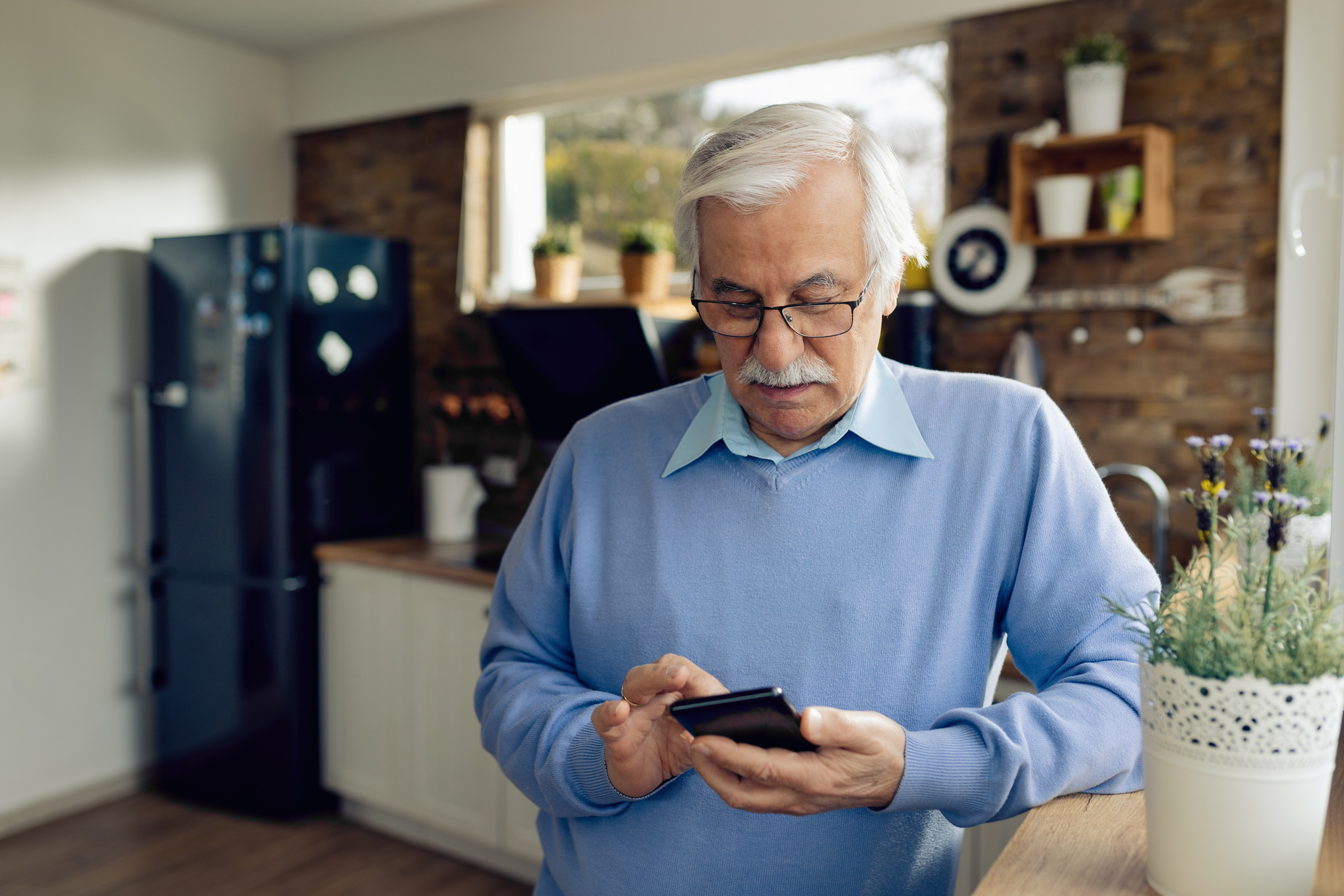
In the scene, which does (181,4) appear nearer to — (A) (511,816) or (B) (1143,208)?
(A) (511,816)

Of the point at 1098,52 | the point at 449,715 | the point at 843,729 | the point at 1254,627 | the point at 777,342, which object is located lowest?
the point at 449,715

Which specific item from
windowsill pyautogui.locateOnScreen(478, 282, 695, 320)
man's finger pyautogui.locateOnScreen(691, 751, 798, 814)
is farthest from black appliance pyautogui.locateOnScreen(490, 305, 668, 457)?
man's finger pyautogui.locateOnScreen(691, 751, 798, 814)

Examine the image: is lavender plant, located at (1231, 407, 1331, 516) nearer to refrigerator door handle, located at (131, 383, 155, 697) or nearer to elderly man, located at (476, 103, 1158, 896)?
elderly man, located at (476, 103, 1158, 896)

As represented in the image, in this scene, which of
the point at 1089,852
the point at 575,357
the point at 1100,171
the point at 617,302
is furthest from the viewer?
the point at 617,302

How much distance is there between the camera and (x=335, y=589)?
3.14 m

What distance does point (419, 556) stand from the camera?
9.96 ft

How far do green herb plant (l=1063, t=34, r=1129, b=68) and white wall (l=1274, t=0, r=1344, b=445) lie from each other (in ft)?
1.08

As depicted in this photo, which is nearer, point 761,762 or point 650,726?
point 761,762

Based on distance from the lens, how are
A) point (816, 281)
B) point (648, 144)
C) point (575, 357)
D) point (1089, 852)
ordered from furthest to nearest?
point (648, 144) → point (575, 357) → point (816, 281) → point (1089, 852)

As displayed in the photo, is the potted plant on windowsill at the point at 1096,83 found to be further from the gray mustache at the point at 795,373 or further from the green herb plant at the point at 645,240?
the gray mustache at the point at 795,373

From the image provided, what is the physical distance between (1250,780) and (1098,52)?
6.39 ft

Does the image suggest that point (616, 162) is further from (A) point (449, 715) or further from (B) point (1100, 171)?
(A) point (449, 715)

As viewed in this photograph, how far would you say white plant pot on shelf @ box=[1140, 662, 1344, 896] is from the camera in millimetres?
689

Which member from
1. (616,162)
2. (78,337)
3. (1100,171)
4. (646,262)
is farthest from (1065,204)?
(78,337)
